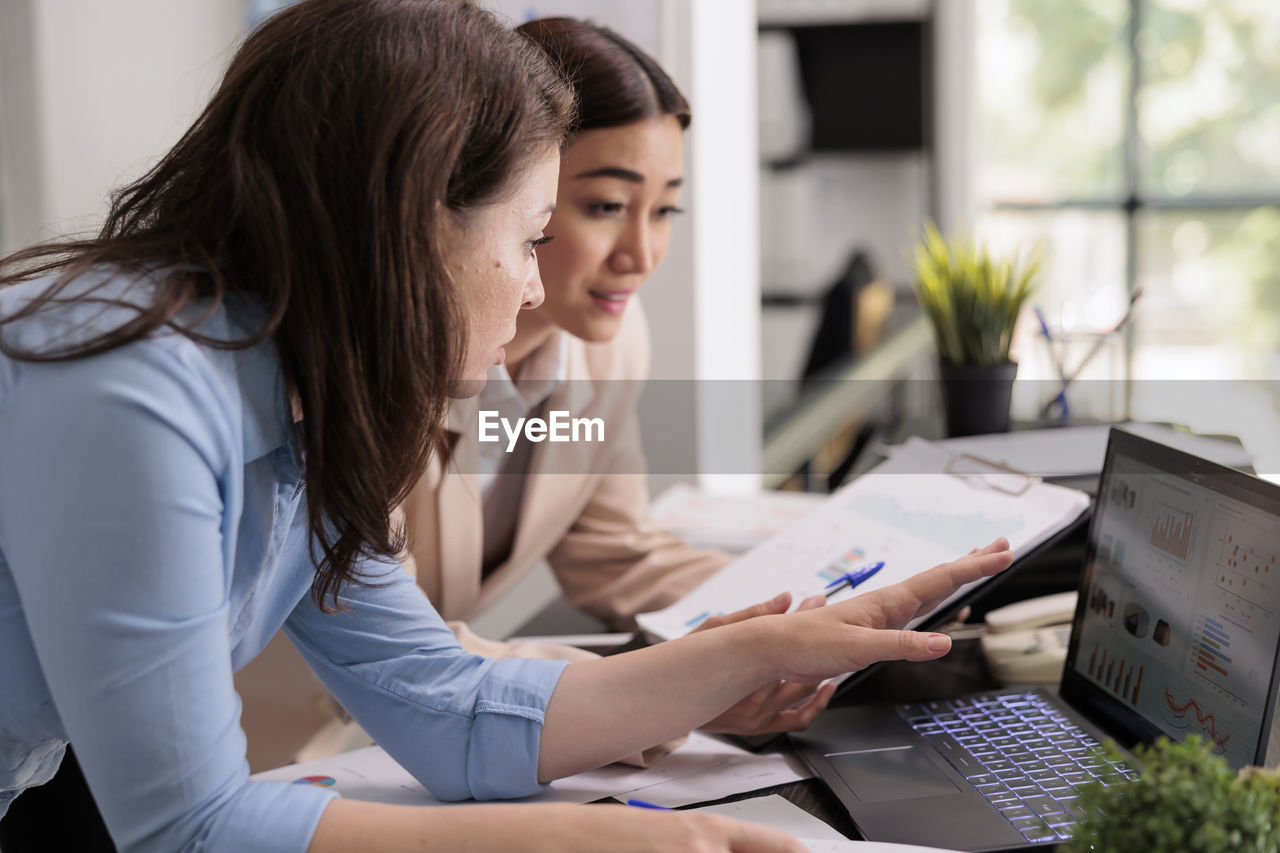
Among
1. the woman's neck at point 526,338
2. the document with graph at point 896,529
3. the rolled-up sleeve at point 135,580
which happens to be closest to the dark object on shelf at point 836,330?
the woman's neck at point 526,338

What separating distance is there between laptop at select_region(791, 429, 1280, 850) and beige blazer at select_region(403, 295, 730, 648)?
0.45 meters

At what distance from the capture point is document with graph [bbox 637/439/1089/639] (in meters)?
0.94

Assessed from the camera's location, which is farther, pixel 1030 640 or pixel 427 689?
pixel 1030 640

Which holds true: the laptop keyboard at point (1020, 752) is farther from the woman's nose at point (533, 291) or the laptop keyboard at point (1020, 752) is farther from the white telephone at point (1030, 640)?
the woman's nose at point (533, 291)

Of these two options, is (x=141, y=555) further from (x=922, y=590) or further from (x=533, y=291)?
(x=922, y=590)

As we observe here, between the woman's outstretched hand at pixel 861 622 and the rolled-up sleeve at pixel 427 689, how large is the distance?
0.57 feet

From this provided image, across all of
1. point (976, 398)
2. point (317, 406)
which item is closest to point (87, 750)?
point (317, 406)

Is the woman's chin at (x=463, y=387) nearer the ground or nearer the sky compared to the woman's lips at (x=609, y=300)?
nearer the ground

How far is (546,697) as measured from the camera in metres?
0.83

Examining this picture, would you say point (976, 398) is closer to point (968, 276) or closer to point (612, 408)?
point (968, 276)

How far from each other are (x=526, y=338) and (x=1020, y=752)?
26.7 inches

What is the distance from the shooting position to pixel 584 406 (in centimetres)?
137

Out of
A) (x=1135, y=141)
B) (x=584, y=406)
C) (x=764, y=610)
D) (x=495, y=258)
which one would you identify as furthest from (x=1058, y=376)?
(x=1135, y=141)

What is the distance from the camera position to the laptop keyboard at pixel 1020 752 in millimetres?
727
